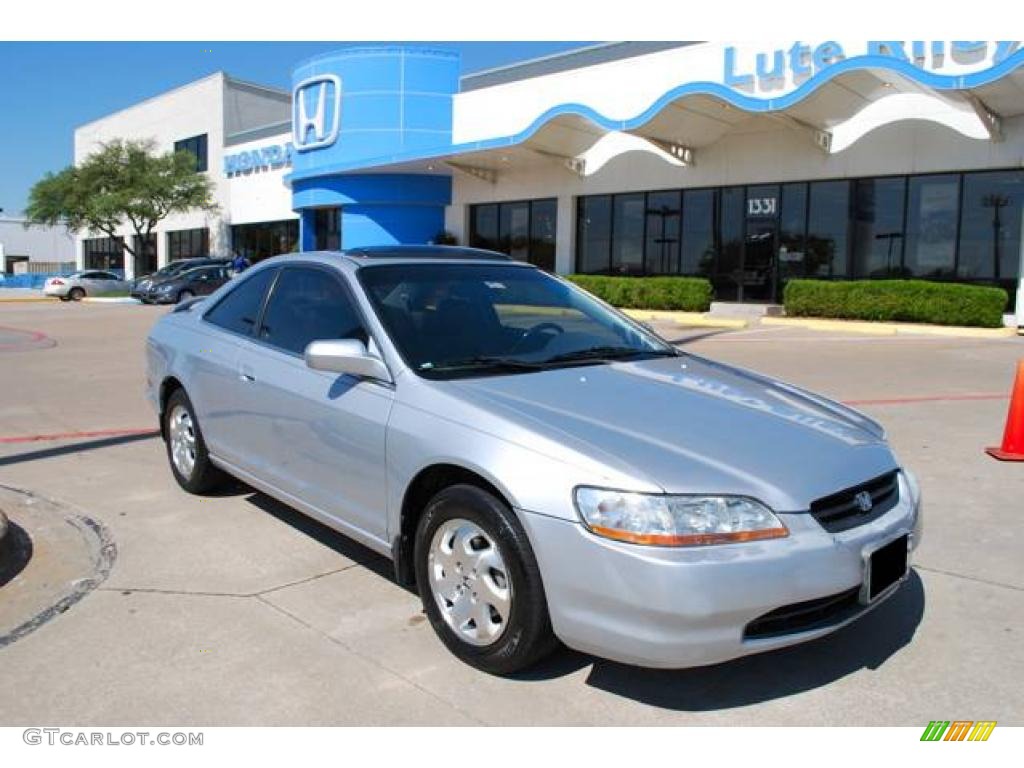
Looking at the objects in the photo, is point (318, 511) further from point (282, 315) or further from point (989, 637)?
point (989, 637)

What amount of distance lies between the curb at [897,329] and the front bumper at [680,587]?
16617mm

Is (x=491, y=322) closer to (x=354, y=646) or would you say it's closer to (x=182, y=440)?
(x=354, y=646)

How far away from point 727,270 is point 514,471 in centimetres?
2193

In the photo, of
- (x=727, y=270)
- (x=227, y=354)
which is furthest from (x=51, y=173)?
(x=227, y=354)

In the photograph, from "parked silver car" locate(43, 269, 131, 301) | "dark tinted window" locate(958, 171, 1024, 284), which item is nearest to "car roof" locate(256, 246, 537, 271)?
"dark tinted window" locate(958, 171, 1024, 284)

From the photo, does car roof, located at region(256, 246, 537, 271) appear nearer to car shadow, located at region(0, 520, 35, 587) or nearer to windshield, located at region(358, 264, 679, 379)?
windshield, located at region(358, 264, 679, 379)

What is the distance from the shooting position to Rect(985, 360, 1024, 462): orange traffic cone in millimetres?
6734

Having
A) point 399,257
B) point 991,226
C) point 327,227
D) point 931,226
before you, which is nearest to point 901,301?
point 931,226

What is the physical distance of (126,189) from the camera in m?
43.0

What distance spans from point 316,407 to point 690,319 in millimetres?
18660

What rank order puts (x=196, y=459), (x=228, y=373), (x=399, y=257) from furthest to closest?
(x=196, y=459)
(x=228, y=373)
(x=399, y=257)

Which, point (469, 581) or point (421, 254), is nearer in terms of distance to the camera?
point (469, 581)

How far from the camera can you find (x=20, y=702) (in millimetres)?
3223

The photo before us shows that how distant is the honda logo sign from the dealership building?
0.09 m
